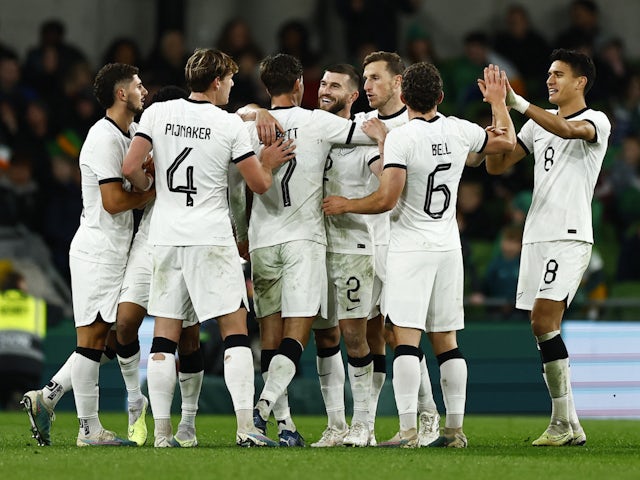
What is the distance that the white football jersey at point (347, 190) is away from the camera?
896 centimetres

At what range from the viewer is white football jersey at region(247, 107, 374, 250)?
28.5ft

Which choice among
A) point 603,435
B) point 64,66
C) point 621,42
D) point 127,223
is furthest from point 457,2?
point 127,223

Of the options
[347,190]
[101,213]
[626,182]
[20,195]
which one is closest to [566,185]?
[347,190]

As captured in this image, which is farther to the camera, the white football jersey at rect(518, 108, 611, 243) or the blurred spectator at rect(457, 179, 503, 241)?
the blurred spectator at rect(457, 179, 503, 241)

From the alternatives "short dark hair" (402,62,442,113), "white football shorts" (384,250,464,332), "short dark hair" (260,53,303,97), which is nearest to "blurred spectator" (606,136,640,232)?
"white football shorts" (384,250,464,332)

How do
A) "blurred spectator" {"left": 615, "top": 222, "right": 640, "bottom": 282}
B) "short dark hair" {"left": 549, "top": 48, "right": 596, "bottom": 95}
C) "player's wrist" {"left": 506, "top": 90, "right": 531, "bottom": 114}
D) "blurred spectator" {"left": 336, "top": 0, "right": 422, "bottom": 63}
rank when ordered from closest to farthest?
"player's wrist" {"left": 506, "top": 90, "right": 531, "bottom": 114} → "short dark hair" {"left": 549, "top": 48, "right": 596, "bottom": 95} → "blurred spectator" {"left": 615, "top": 222, "right": 640, "bottom": 282} → "blurred spectator" {"left": 336, "top": 0, "right": 422, "bottom": 63}

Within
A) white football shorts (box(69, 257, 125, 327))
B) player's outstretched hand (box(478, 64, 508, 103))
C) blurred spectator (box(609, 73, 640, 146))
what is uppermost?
blurred spectator (box(609, 73, 640, 146))

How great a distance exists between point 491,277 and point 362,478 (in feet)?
26.4

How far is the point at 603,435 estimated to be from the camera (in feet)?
34.1

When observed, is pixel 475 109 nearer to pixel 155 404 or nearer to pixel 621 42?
pixel 621 42

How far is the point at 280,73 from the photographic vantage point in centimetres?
866

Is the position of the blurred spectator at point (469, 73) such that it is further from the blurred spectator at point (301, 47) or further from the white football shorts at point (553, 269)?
the white football shorts at point (553, 269)

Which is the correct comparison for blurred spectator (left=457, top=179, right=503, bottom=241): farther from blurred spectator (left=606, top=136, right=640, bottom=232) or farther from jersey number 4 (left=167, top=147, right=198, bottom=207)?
jersey number 4 (left=167, top=147, right=198, bottom=207)

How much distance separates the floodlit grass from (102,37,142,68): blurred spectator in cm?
828
